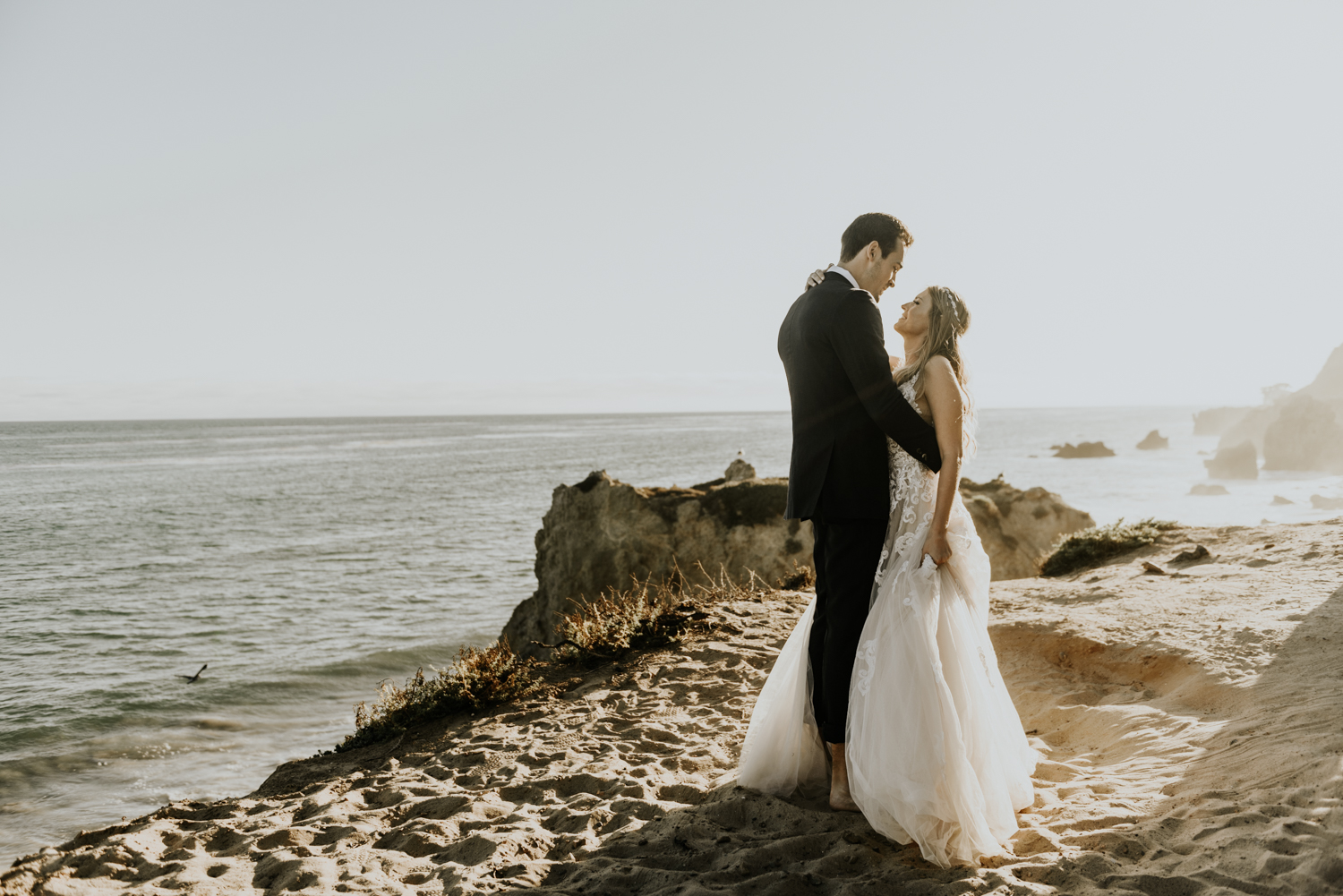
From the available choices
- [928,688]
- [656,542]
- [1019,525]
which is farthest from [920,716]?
[1019,525]

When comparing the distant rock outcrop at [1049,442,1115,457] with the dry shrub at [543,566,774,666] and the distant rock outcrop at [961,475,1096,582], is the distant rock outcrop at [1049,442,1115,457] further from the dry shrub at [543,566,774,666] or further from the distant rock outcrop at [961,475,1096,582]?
the dry shrub at [543,566,774,666]

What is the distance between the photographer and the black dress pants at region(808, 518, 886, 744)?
153 inches

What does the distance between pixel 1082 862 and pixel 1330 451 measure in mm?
54302

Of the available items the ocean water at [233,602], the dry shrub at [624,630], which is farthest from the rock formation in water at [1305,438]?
the dry shrub at [624,630]

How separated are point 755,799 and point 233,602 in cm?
1657

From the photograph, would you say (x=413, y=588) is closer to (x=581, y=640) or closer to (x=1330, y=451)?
(x=581, y=640)

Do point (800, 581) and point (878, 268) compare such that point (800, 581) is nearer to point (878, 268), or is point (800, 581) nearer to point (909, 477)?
point (909, 477)

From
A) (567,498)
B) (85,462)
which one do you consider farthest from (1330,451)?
(85,462)

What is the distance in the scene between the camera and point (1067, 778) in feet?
14.2

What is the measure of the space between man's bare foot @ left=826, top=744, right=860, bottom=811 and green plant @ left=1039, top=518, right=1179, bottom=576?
835cm

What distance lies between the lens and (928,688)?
3.51 meters

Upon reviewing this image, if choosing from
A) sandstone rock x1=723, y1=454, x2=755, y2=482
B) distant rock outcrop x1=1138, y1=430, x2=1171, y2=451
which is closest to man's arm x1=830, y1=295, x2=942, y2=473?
sandstone rock x1=723, y1=454, x2=755, y2=482

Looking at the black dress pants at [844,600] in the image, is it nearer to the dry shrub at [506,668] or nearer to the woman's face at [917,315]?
the woman's face at [917,315]

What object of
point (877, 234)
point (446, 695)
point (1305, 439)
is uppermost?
point (877, 234)
